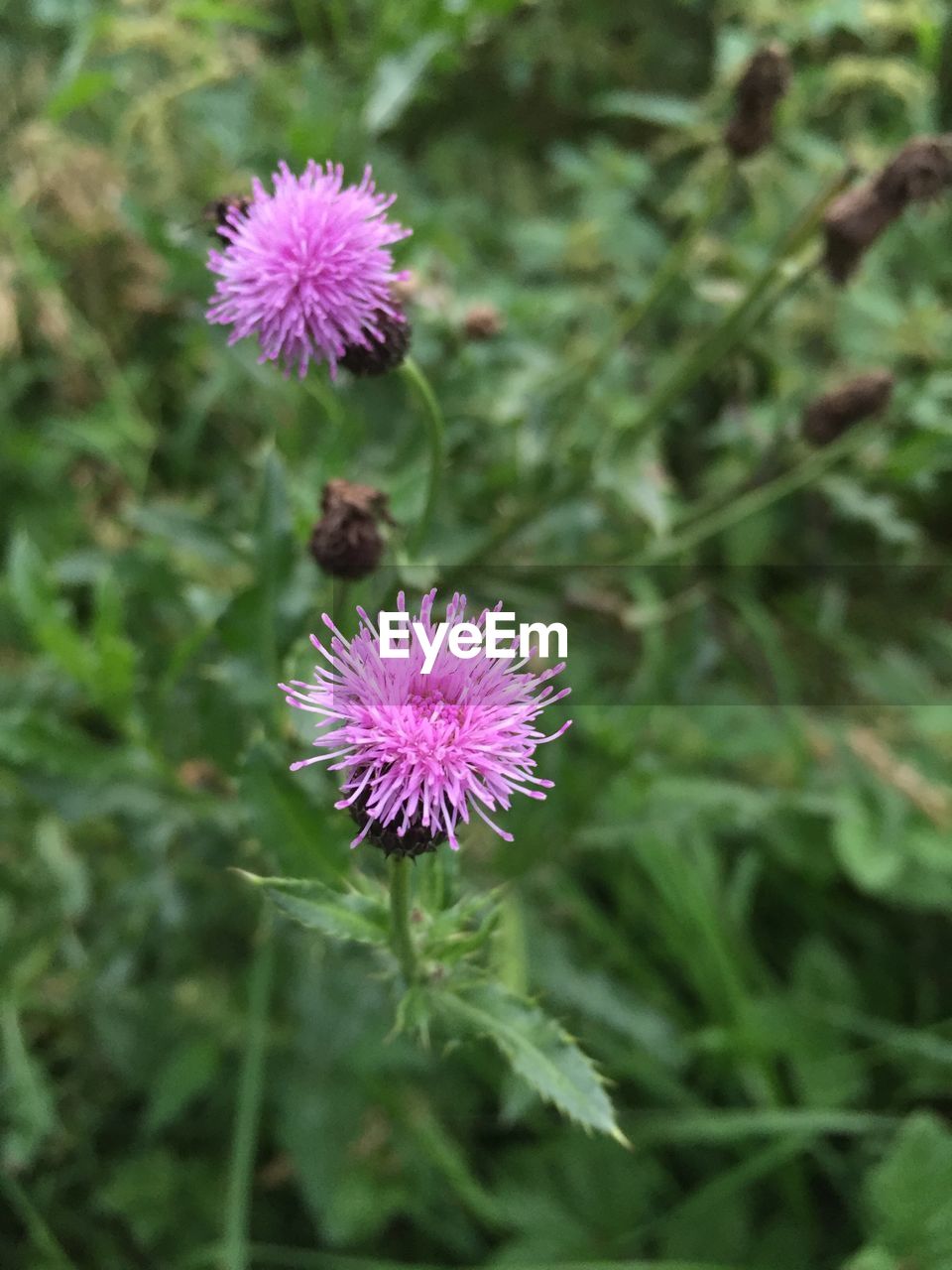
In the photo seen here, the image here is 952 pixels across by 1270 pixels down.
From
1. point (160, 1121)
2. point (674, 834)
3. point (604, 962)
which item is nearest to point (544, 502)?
point (674, 834)

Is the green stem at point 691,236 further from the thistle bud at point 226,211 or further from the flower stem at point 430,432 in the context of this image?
the thistle bud at point 226,211

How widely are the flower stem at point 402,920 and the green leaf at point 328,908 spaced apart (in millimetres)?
25

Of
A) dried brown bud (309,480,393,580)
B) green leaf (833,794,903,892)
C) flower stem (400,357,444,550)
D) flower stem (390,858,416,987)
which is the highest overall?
flower stem (400,357,444,550)

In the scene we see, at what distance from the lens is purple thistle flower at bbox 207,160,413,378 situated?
115 centimetres

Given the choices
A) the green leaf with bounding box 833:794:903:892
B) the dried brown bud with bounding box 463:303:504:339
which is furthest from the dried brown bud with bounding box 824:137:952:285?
→ the green leaf with bounding box 833:794:903:892

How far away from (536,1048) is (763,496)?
4.61 ft

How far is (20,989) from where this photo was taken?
6.59 feet

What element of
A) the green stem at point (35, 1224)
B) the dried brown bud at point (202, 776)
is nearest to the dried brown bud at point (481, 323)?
the dried brown bud at point (202, 776)

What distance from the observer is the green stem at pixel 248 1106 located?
5.65 ft

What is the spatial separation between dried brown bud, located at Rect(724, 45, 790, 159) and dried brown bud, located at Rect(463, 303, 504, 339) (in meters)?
0.54

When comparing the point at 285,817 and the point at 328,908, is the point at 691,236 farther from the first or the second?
the point at 328,908

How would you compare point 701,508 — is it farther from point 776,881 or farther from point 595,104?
point 595,104

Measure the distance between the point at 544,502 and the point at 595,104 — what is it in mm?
1986
